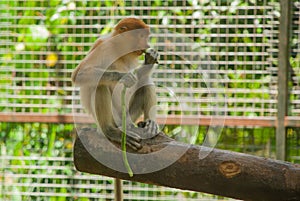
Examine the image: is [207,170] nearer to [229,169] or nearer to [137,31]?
[229,169]

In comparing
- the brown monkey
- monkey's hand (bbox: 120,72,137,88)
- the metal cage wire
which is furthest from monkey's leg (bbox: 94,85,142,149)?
the metal cage wire

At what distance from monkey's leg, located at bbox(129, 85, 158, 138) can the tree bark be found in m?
0.56

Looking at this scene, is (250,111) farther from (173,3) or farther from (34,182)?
(34,182)

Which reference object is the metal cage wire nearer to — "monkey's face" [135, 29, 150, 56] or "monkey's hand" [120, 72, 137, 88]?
"monkey's face" [135, 29, 150, 56]

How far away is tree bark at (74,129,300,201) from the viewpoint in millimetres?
3426

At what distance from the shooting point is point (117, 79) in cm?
421

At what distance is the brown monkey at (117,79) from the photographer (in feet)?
14.0

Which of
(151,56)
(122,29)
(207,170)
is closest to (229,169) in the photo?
(207,170)

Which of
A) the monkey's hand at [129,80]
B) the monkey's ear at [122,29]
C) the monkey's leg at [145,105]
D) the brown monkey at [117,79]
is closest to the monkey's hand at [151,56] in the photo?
the brown monkey at [117,79]

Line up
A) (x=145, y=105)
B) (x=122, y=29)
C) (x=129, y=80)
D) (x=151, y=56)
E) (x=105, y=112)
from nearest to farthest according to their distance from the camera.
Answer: (x=129, y=80)
(x=151, y=56)
(x=105, y=112)
(x=145, y=105)
(x=122, y=29)

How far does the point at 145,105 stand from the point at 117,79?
369mm

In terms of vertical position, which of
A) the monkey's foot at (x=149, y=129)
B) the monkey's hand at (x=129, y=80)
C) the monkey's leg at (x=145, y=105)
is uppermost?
the monkey's hand at (x=129, y=80)

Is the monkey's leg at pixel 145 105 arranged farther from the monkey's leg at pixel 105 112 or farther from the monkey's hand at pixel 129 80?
the monkey's hand at pixel 129 80

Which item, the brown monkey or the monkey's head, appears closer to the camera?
the brown monkey
